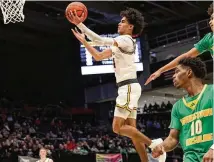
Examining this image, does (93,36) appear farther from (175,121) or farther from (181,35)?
(181,35)

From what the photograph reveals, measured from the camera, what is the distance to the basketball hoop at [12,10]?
7727 mm

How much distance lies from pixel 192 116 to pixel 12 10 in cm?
502

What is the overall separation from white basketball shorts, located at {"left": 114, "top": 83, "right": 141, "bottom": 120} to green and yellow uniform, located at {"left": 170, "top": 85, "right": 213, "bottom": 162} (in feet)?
7.93

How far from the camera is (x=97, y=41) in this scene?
6.05m

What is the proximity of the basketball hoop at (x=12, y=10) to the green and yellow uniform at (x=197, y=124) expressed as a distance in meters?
4.58

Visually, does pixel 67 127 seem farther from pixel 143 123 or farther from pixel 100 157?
pixel 100 157

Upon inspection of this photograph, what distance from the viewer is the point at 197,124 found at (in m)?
3.74

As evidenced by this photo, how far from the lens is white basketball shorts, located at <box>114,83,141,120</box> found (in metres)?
6.32

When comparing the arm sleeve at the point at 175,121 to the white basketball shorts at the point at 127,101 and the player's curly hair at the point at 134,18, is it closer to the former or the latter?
the white basketball shorts at the point at 127,101

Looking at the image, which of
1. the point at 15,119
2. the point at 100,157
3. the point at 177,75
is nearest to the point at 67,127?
the point at 15,119

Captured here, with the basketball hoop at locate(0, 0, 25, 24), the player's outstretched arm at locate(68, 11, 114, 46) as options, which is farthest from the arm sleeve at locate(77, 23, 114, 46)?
the basketball hoop at locate(0, 0, 25, 24)

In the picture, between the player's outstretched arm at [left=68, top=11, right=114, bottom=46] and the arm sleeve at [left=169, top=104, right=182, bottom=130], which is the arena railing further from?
the arm sleeve at [left=169, top=104, right=182, bottom=130]

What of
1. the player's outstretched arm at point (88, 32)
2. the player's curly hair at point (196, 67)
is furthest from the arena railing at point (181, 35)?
the player's curly hair at point (196, 67)

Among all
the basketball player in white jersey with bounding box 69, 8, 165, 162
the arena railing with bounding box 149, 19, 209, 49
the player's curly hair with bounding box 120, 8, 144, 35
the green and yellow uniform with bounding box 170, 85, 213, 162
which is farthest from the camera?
the arena railing with bounding box 149, 19, 209, 49
